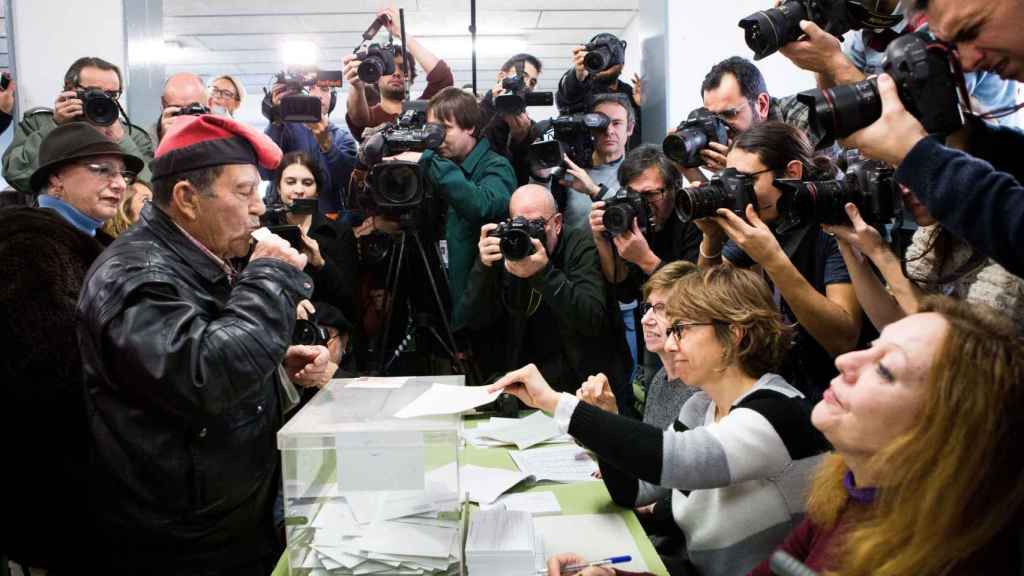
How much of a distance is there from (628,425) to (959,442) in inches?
24.6

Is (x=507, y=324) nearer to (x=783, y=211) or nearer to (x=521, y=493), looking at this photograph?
(x=521, y=493)

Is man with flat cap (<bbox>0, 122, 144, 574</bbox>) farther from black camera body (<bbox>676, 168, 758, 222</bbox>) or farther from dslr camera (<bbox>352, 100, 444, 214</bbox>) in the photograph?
black camera body (<bbox>676, 168, 758, 222</bbox>)

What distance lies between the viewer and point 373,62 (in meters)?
3.18

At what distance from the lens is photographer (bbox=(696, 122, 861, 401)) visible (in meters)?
1.72

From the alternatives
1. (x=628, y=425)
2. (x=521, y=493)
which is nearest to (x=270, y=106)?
(x=521, y=493)

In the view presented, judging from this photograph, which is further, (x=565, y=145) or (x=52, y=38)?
(x=52, y=38)

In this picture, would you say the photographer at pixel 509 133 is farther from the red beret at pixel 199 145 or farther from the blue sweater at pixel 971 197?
the blue sweater at pixel 971 197

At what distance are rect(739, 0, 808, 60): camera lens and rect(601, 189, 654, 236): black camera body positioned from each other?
830 mm

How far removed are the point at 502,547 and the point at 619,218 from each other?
121 centimetres

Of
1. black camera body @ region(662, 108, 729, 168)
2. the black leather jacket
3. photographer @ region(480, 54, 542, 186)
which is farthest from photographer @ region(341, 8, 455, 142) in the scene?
the black leather jacket

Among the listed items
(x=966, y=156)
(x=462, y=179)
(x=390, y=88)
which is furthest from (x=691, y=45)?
(x=966, y=156)

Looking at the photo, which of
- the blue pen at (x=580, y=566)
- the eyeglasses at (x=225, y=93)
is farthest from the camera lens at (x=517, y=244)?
the eyeglasses at (x=225, y=93)

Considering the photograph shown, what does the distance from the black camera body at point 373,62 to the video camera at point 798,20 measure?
191 centimetres

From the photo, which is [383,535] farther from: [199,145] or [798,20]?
[798,20]
